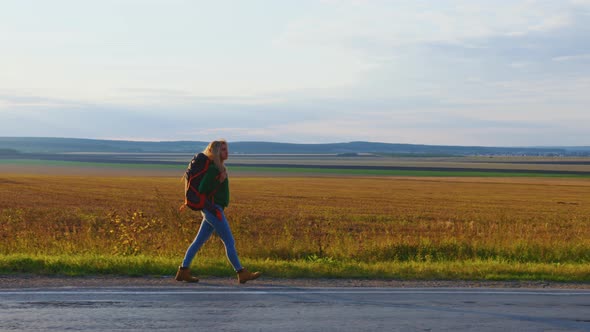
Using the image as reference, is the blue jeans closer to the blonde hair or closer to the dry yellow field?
the blonde hair

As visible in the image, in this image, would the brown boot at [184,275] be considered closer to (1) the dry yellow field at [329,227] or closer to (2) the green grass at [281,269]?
(2) the green grass at [281,269]

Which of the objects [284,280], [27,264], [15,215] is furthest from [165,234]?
[15,215]

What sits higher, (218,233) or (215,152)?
(215,152)

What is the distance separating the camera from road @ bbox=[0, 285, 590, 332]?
6297mm

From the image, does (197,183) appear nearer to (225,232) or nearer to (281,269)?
(225,232)

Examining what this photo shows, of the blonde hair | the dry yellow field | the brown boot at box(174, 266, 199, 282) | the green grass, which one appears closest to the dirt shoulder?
the brown boot at box(174, 266, 199, 282)

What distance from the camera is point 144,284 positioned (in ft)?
27.6

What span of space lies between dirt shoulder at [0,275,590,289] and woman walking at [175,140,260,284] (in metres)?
0.15

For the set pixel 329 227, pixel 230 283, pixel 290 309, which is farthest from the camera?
pixel 329 227

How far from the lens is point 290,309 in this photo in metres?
7.01

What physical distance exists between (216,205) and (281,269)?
158 cm

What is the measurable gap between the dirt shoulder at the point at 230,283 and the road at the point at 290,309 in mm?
266

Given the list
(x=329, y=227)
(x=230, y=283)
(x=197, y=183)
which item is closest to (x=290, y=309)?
(x=230, y=283)

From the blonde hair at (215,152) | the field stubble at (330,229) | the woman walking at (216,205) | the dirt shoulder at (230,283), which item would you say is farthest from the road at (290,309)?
the field stubble at (330,229)
